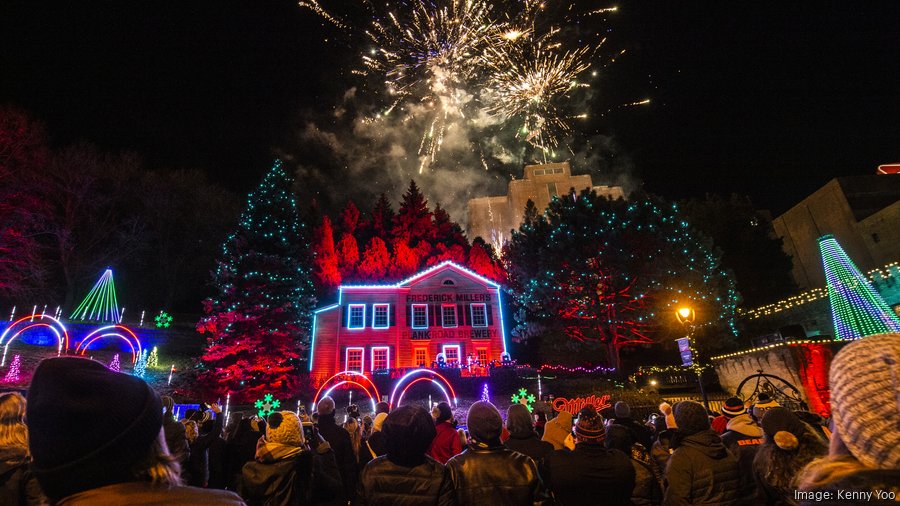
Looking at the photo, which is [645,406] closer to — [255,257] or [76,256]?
[255,257]

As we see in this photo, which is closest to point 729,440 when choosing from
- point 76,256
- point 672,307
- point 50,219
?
point 672,307

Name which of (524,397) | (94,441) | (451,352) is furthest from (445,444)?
(451,352)

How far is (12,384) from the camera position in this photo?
17.4 metres

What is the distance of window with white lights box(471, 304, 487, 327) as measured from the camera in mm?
30672

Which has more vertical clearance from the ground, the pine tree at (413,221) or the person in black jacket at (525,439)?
the pine tree at (413,221)

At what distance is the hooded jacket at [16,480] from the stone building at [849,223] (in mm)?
42675

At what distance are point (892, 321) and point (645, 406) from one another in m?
12.2

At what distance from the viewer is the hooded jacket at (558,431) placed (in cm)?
551

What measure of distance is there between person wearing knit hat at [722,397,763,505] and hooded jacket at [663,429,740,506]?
19 cm

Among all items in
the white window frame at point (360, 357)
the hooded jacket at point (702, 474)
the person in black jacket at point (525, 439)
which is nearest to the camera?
the hooded jacket at point (702, 474)

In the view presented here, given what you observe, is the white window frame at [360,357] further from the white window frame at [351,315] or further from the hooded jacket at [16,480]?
Result: the hooded jacket at [16,480]

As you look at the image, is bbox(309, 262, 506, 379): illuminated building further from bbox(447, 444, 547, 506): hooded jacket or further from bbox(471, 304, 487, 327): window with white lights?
bbox(447, 444, 547, 506): hooded jacket

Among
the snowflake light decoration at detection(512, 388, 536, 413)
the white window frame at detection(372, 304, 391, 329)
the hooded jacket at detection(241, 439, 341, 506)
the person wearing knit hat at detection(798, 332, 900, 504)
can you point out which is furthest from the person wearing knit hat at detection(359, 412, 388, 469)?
the white window frame at detection(372, 304, 391, 329)

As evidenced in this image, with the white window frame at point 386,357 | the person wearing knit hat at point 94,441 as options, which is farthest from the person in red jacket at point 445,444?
the white window frame at point 386,357
